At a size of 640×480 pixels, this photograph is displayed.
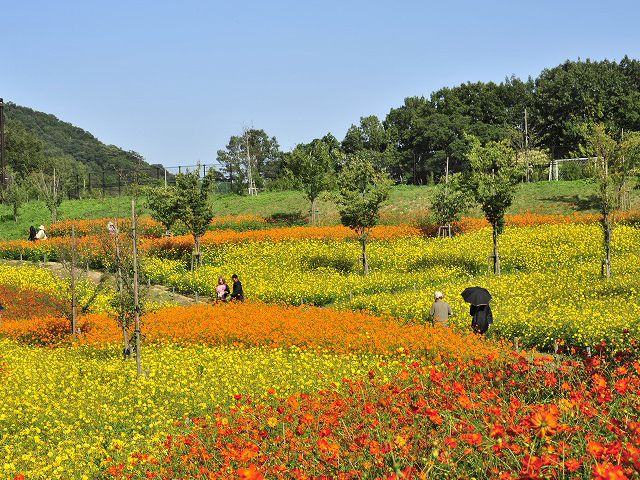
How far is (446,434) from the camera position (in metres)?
6.66

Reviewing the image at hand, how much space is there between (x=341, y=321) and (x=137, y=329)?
5.92 m

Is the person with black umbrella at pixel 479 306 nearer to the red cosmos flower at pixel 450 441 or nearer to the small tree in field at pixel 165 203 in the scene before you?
the red cosmos flower at pixel 450 441

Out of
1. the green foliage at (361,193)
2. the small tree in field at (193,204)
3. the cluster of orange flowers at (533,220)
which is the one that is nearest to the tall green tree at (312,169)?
the cluster of orange flowers at (533,220)

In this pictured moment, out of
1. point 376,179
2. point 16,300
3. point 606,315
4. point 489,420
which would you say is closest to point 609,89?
point 376,179

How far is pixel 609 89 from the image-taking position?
223 ft

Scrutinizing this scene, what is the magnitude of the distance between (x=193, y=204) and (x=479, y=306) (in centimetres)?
1982

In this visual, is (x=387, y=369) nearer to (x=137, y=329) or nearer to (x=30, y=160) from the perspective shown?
(x=137, y=329)

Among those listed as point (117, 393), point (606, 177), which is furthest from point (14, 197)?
point (606, 177)

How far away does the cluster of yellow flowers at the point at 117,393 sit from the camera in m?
9.23

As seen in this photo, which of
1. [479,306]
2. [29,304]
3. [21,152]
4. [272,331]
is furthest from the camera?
[21,152]

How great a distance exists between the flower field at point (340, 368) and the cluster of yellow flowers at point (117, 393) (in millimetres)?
56

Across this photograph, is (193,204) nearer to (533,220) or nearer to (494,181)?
(494,181)

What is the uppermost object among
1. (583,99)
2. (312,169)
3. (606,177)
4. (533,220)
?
(583,99)

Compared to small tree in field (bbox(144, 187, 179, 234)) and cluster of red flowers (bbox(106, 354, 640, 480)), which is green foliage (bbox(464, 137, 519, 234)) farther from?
cluster of red flowers (bbox(106, 354, 640, 480))
